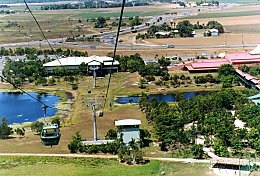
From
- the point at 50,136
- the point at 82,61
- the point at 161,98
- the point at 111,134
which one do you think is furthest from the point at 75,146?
the point at 82,61

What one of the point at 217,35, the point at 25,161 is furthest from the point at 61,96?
the point at 217,35

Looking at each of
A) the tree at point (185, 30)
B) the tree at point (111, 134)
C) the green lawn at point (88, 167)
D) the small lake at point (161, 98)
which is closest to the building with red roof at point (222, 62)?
the small lake at point (161, 98)

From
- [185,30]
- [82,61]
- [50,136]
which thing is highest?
[50,136]

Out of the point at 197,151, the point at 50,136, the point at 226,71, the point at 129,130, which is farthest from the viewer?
the point at 226,71

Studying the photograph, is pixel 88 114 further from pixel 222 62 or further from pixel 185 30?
pixel 185 30

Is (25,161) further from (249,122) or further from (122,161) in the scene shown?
(249,122)

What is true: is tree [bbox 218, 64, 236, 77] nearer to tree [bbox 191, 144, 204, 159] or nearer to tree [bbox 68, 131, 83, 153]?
tree [bbox 191, 144, 204, 159]
